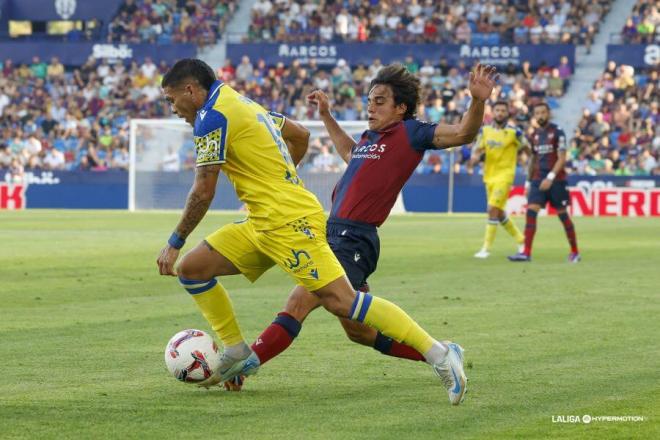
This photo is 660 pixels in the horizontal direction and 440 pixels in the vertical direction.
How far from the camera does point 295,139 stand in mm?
7953

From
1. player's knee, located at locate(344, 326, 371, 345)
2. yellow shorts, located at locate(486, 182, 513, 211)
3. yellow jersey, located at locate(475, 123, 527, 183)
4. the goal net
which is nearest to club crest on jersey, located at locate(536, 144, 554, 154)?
yellow jersey, located at locate(475, 123, 527, 183)

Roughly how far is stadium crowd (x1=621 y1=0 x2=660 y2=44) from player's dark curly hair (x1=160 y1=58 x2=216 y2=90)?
35741 millimetres

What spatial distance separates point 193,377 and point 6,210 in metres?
31.7

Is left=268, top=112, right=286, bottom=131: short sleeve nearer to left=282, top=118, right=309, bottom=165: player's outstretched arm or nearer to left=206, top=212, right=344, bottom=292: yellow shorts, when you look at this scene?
left=282, top=118, right=309, bottom=165: player's outstretched arm

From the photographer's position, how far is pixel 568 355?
880 centimetres

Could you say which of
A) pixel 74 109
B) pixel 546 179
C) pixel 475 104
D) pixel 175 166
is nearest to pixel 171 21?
pixel 74 109

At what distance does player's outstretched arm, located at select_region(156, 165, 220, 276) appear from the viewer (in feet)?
22.5

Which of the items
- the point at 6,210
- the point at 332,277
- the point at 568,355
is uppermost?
the point at 332,277

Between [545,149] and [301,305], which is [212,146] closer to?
[301,305]

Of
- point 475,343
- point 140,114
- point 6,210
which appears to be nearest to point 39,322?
point 475,343

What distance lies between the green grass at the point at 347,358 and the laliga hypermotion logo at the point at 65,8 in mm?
28744

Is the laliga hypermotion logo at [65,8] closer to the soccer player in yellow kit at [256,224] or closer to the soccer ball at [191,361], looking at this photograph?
the soccer player in yellow kit at [256,224]

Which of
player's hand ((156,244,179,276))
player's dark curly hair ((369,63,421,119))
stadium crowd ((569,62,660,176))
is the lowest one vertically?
stadium crowd ((569,62,660,176))

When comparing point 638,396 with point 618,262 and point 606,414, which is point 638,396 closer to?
point 606,414
